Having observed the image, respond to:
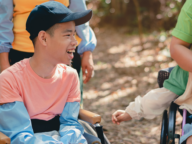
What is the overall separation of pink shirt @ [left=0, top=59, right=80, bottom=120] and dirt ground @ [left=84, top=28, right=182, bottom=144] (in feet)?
5.66

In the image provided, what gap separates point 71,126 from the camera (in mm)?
2004

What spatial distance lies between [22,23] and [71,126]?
96 centimetres

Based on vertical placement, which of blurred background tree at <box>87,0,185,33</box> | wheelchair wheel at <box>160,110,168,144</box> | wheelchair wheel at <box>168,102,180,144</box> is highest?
wheelchair wheel at <box>168,102,180,144</box>

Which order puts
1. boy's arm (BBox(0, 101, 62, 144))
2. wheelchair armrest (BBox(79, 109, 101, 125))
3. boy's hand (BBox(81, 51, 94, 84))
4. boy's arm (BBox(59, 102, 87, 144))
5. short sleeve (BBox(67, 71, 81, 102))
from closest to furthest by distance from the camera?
boy's arm (BBox(0, 101, 62, 144)) < boy's arm (BBox(59, 102, 87, 144)) < wheelchair armrest (BBox(79, 109, 101, 125)) < short sleeve (BBox(67, 71, 81, 102)) < boy's hand (BBox(81, 51, 94, 84))

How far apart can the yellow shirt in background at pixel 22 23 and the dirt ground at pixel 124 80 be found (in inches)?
77.0

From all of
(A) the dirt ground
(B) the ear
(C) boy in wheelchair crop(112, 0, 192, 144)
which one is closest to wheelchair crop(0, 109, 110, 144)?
(C) boy in wheelchair crop(112, 0, 192, 144)

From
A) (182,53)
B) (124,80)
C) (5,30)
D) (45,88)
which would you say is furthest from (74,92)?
(124,80)

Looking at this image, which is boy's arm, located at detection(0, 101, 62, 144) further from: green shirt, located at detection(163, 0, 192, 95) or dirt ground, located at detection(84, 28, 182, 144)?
dirt ground, located at detection(84, 28, 182, 144)

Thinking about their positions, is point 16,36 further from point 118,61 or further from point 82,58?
point 118,61

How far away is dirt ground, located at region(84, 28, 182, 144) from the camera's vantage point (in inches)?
155

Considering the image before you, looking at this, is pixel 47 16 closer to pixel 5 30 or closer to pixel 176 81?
pixel 5 30

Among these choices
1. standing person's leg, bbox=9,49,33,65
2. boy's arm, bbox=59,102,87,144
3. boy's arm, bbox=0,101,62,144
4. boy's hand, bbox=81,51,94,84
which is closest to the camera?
boy's arm, bbox=0,101,62,144

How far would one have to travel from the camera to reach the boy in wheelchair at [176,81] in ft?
6.47

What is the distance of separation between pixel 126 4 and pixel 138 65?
19.9ft
